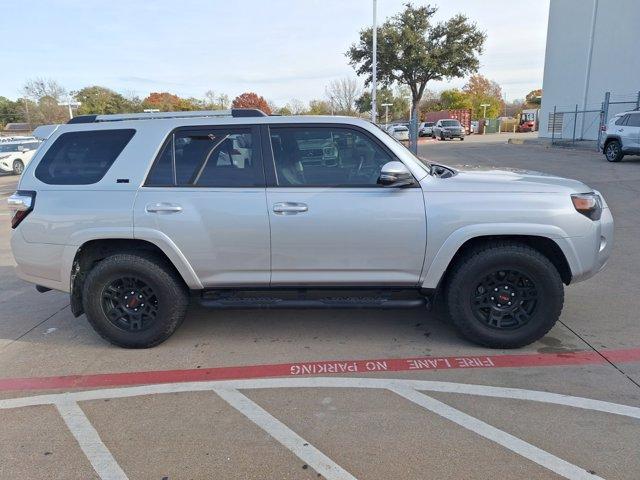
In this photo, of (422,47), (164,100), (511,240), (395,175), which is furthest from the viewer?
(164,100)

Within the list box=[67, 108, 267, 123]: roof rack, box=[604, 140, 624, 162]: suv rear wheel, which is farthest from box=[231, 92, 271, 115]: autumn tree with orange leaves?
box=[67, 108, 267, 123]: roof rack

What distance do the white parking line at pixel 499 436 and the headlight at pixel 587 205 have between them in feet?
6.11

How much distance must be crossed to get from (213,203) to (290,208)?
0.61 metres

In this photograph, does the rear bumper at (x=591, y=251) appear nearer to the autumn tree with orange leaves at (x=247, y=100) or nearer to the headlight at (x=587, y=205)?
the headlight at (x=587, y=205)

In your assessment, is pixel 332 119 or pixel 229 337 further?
pixel 229 337

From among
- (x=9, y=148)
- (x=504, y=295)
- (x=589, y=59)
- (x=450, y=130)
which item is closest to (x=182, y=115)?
(x=504, y=295)

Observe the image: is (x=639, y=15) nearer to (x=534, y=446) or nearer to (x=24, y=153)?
(x=534, y=446)

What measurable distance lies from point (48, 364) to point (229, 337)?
4.80 ft

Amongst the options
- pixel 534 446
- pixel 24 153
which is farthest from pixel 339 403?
pixel 24 153

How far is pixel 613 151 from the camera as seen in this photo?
635 inches


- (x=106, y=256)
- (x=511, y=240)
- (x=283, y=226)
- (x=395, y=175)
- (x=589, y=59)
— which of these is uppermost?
(x=589, y=59)

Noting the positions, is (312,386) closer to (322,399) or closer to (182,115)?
(322,399)

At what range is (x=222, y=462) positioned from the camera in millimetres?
2559

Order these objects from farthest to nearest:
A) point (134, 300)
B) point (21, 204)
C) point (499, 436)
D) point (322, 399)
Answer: point (134, 300)
point (21, 204)
point (322, 399)
point (499, 436)
